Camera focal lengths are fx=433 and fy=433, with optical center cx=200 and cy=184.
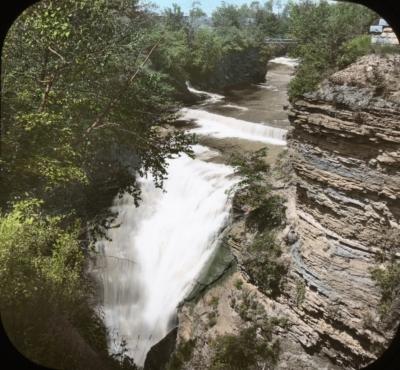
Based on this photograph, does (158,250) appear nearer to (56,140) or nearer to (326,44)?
(56,140)

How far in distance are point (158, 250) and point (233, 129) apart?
4999 millimetres

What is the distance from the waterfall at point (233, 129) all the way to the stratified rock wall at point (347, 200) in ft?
16.8

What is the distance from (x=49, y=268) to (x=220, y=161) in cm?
598

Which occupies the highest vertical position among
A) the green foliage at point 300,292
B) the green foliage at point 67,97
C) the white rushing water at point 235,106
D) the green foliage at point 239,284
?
the green foliage at point 67,97

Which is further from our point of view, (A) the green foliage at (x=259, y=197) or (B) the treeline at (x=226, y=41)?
(B) the treeline at (x=226, y=41)

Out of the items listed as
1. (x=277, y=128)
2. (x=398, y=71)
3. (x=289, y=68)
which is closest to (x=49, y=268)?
(x=398, y=71)

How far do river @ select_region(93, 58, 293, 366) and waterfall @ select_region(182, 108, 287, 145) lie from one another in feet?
0.74

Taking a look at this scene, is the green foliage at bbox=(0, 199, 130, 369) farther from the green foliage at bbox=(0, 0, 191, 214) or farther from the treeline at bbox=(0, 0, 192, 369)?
the green foliage at bbox=(0, 0, 191, 214)

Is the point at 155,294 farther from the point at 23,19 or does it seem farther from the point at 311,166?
the point at 23,19

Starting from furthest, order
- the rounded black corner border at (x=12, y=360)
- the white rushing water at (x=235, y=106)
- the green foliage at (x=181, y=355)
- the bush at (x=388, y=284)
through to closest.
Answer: the white rushing water at (x=235, y=106) < the green foliage at (x=181, y=355) < the bush at (x=388, y=284) < the rounded black corner border at (x=12, y=360)

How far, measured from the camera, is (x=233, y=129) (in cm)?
1338

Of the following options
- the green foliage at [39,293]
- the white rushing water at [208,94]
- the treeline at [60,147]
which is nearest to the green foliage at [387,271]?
the treeline at [60,147]

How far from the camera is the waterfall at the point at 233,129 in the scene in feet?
40.9

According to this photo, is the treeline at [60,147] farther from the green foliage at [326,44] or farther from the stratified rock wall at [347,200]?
the green foliage at [326,44]
